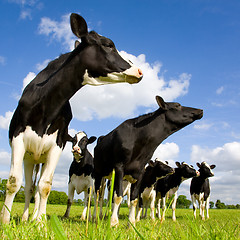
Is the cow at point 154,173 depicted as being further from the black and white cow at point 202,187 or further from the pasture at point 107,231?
the pasture at point 107,231

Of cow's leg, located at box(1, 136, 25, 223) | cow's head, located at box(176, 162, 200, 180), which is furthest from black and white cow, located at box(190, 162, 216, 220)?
cow's leg, located at box(1, 136, 25, 223)

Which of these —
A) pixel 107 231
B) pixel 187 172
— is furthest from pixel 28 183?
pixel 187 172

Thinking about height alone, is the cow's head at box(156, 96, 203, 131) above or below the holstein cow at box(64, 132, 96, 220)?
above

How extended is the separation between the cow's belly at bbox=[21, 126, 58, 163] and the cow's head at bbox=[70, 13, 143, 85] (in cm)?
100

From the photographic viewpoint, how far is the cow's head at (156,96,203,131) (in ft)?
23.7

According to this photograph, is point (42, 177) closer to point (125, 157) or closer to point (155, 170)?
point (125, 157)

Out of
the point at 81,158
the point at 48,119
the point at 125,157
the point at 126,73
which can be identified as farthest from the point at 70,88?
the point at 81,158

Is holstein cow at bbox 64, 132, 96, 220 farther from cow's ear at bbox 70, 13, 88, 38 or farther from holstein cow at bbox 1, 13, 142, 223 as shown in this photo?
cow's ear at bbox 70, 13, 88, 38

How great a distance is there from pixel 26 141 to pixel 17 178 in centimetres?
52

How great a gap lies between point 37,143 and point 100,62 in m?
1.51

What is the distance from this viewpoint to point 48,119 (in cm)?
405

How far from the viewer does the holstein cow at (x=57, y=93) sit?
3.95m

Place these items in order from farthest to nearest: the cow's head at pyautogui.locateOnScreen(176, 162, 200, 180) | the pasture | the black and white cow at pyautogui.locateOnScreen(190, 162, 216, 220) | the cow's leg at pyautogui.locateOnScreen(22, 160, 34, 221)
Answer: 1. the black and white cow at pyautogui.locateOnScreen(190, 162, 216, 220)
2. the cow's head at pyautogui.locateOnScreen(176, 162, 200, 180)
3. the cow's leg at pyautogui.locateOnScreen(22, 160, 34, 221)
4. the pasture

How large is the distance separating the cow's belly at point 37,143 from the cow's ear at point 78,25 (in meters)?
1.55
